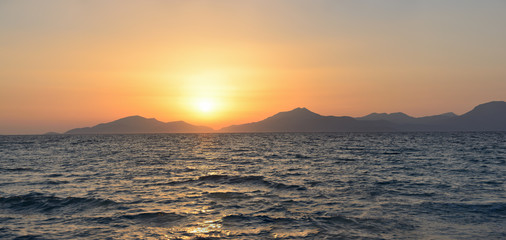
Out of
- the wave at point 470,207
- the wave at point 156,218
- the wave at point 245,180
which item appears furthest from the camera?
the wave at point 245,180

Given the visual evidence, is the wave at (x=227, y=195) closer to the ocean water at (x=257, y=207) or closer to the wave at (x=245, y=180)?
the ocean water at (x=257, y=207)

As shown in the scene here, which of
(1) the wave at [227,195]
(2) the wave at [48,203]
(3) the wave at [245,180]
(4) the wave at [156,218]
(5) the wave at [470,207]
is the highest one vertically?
(2) the wave at [48,203]

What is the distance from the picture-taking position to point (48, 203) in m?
20.2

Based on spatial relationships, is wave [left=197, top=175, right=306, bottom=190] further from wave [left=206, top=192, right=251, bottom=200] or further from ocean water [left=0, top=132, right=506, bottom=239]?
wave [left=206, top=192, right=251, bottom=200]

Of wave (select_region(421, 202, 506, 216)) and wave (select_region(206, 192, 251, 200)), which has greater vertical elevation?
wave (select_region(206, 192, 251, 200))

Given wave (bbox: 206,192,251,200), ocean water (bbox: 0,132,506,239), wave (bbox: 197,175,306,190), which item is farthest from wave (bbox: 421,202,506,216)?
wave (bbox: 206,192,251,200)

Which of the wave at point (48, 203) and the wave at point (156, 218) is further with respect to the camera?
the wave at point (48, 203)

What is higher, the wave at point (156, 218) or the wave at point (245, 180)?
the wave at point (156, 218)

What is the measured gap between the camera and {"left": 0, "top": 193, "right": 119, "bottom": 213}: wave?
19.0m

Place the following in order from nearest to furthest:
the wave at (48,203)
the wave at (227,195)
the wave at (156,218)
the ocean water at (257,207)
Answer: the ocean water at (257,207), the wave at (156,218), the wave at (48,203), the wave at (227,195)

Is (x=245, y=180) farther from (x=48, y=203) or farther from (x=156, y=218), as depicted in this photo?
(x=48, y=203)

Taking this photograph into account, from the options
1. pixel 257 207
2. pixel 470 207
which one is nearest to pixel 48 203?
pixel 257 207

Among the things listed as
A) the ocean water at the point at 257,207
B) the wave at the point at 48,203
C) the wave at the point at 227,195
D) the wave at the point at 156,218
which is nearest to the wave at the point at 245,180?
the ocean water at the point at 257,207

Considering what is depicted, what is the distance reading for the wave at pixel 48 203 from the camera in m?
19.0
